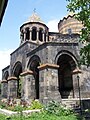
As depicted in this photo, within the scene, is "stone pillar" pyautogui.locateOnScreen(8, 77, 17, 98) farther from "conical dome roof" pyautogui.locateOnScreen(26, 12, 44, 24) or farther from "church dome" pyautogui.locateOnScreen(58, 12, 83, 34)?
"church dome" pyautogui.locateOnScreen(58, 12, 83, 34)

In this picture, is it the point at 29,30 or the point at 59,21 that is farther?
the point at 59,21

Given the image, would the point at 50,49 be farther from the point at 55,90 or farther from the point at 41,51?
the point at 55,90

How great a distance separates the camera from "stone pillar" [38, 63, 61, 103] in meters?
18.0

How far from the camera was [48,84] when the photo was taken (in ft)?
59.8

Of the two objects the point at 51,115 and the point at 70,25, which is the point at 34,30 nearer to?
the point at 70,25

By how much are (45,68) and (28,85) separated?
3.50 meters

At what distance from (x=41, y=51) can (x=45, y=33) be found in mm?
6881

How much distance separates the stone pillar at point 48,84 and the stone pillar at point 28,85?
2545mm

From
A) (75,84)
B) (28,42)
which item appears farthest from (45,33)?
(75,84)

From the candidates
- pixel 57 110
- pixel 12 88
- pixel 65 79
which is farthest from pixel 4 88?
pixel 57 110

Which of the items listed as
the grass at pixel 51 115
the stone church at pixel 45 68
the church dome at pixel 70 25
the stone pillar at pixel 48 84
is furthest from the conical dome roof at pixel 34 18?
the grass at pixel 51 115

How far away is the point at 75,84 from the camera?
19.9 m

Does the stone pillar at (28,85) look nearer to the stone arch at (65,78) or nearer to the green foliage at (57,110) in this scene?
the stone arch at (65,78)

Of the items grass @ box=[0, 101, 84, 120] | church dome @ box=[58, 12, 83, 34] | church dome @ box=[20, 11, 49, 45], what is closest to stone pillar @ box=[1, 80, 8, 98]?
church dome @ box=[20, 11, 49, 45]
